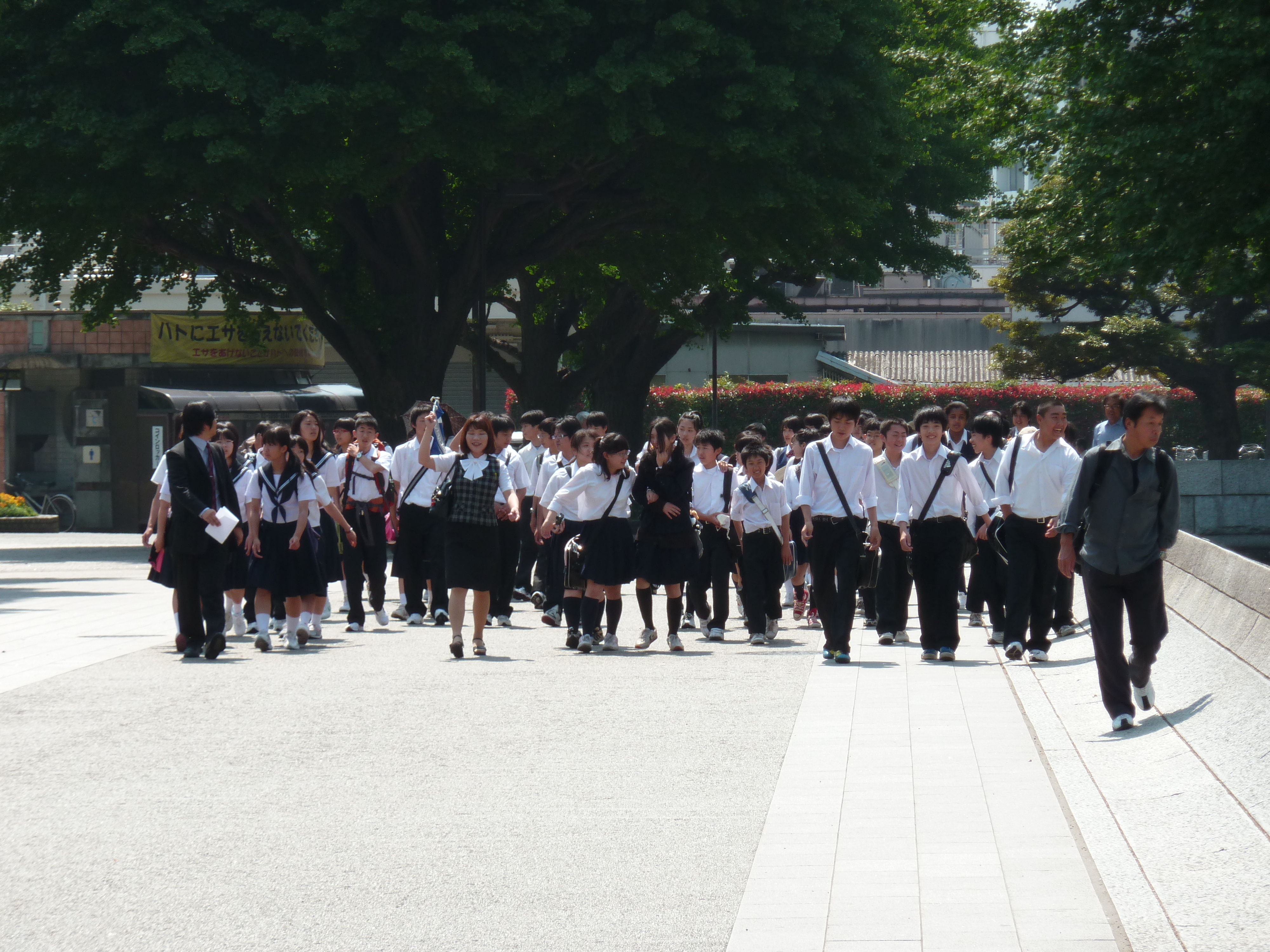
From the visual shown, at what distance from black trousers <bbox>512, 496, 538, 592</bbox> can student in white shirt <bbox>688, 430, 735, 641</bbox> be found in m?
1.75

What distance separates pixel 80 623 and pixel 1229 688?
10.2 metres

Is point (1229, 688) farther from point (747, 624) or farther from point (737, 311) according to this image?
point (737, 311)

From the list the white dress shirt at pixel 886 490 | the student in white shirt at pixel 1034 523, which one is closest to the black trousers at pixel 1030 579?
the student in white shirt at pixel 1034 523

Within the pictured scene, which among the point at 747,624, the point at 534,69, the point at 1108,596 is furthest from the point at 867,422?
the point at 534,69

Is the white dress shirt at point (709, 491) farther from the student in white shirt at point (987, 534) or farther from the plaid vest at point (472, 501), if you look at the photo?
the plaid vest at point (472, 501)

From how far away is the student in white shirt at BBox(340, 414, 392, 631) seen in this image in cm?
1424

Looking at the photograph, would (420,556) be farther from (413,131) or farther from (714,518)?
(413,131)

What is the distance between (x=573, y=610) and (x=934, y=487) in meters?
2.98

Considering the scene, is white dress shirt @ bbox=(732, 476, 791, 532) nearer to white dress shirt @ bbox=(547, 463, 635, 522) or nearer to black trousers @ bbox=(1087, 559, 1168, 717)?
white dress shirt @ bbox=(547, 463, 635, 522)

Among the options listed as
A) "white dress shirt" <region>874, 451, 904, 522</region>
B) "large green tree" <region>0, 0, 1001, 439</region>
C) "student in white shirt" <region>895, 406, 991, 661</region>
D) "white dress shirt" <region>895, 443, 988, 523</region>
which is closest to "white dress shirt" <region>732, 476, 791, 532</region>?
"white dress shirt" <region>874, 451, 904, 522</region>

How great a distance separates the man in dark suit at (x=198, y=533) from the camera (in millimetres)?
11562

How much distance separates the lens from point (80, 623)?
1431 centimetres

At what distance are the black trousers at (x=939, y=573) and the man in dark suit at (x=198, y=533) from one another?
16.2ft

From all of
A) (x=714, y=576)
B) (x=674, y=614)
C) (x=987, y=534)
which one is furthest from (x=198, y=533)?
(x=987, y=534)
